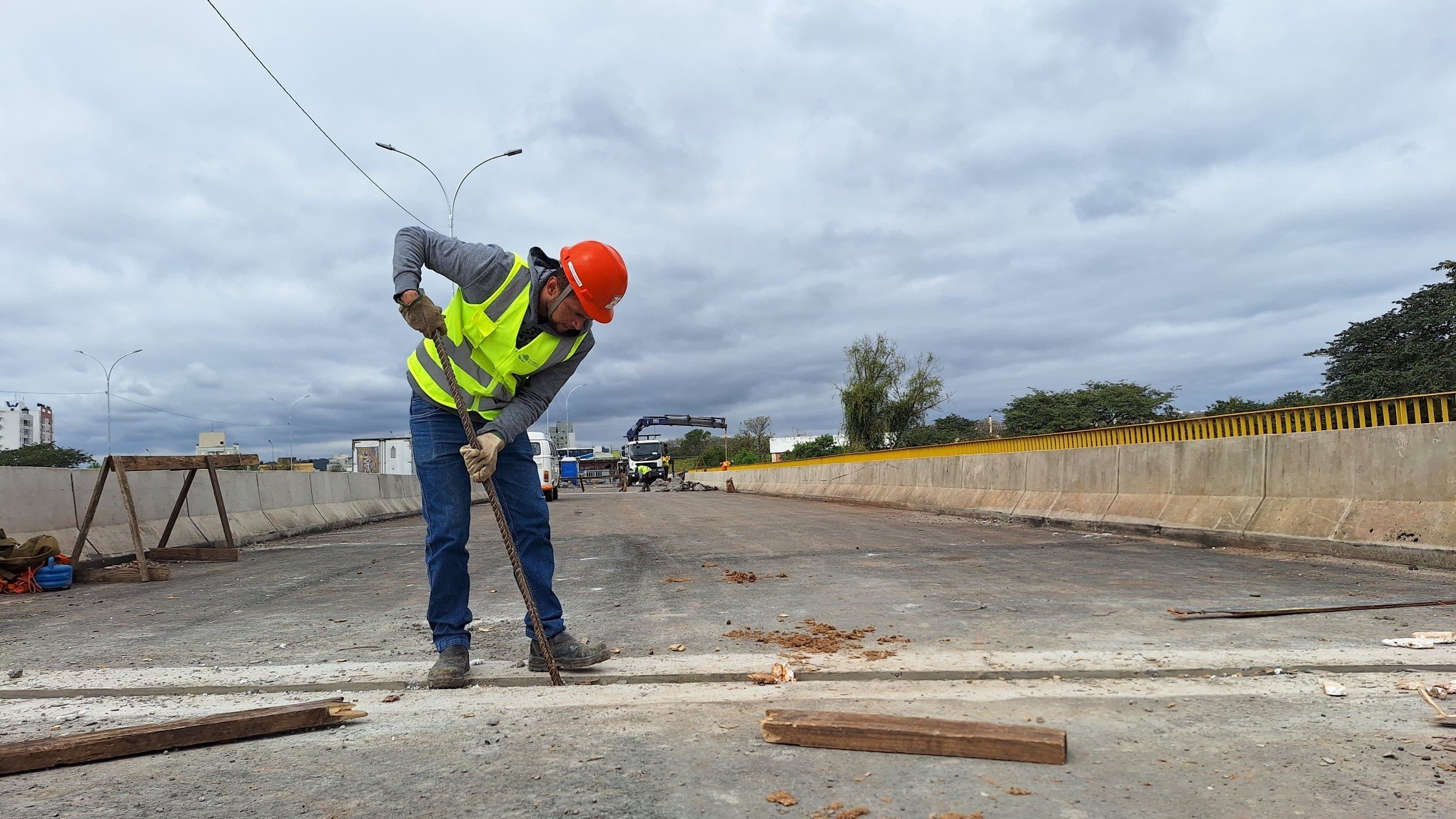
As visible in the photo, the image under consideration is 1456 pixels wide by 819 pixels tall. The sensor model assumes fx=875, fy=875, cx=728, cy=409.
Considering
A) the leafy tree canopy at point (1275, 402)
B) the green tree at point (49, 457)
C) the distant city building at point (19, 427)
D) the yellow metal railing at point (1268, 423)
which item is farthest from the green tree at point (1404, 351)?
the distant city building at point (19, 427)

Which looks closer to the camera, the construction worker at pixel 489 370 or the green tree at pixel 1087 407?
the construction worker at pixel 489 370

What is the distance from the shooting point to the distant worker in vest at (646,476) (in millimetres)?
53750

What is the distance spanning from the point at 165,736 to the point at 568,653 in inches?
58.2

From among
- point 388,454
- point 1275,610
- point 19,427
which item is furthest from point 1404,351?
point 19,427

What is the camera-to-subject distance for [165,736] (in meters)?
2.75

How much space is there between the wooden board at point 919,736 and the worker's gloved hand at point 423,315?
7.07ft

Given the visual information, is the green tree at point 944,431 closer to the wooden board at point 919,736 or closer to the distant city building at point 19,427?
the wooden board at point 919,736

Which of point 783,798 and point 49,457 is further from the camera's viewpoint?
point 49,457

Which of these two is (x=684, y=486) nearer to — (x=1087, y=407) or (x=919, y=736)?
(x=1087, y=407)

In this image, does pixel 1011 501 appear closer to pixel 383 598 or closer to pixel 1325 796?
pixel 383 598

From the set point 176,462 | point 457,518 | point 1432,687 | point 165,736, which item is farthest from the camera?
point 176,462

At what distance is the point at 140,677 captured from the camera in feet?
12.1

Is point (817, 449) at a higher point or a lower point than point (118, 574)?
higher

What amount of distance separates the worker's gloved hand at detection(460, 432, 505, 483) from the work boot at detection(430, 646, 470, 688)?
70 centimetres
